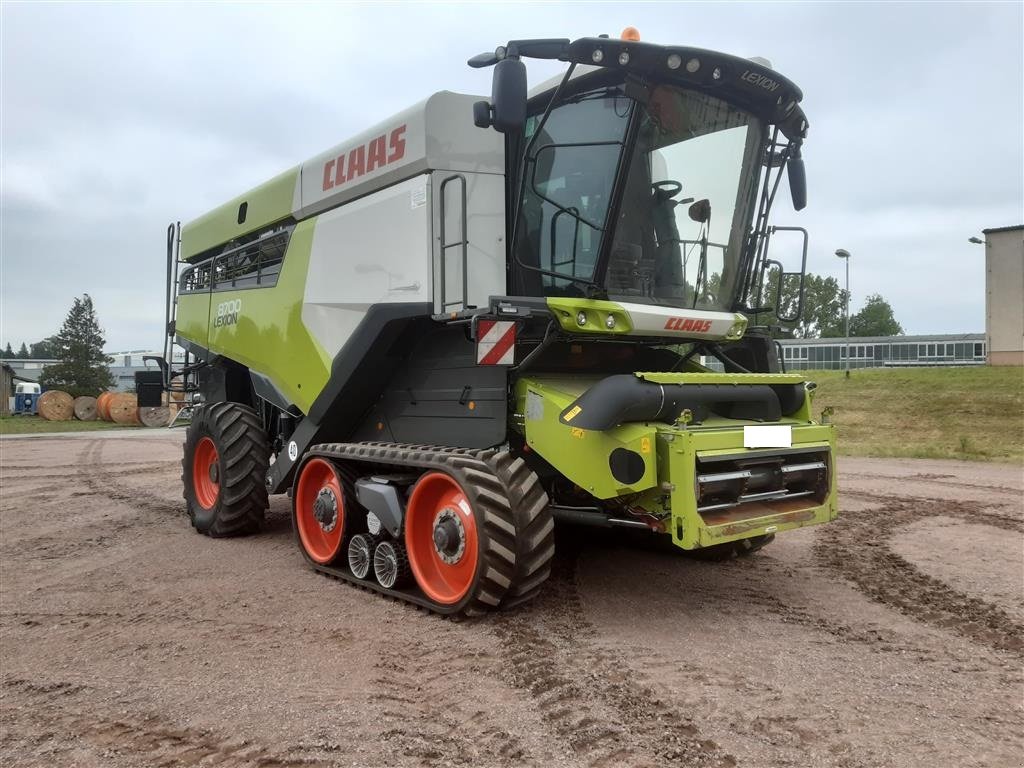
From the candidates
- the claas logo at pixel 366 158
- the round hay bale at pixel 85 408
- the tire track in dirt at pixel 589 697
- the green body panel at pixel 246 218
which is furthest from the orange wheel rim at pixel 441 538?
the round hay bale at pixel 85 408

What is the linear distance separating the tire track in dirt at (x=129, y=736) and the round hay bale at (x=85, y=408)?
33236mm

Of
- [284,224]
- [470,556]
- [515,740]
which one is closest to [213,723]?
[515,740]

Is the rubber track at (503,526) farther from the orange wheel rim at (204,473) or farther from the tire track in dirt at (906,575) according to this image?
the orange wheel rim at (204,473)

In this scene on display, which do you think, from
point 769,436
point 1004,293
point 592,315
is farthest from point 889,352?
point 592,315

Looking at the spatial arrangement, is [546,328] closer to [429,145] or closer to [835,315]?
[429,145]

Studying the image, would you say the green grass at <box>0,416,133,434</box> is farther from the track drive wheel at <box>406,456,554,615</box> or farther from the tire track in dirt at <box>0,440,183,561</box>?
the track drive wheel at <box>406,456,554,615</box>

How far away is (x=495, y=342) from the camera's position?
15.6 ft

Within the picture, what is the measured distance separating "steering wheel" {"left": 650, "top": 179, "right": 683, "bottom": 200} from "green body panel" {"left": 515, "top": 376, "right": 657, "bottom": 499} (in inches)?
54.4

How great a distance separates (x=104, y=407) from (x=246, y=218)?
2806 cm

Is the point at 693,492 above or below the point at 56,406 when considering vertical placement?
below

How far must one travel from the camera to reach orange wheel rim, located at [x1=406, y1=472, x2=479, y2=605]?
4742 millimetres

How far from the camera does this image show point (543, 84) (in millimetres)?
5188

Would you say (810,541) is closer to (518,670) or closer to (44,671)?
(518,670)

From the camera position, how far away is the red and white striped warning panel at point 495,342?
4742 mm
